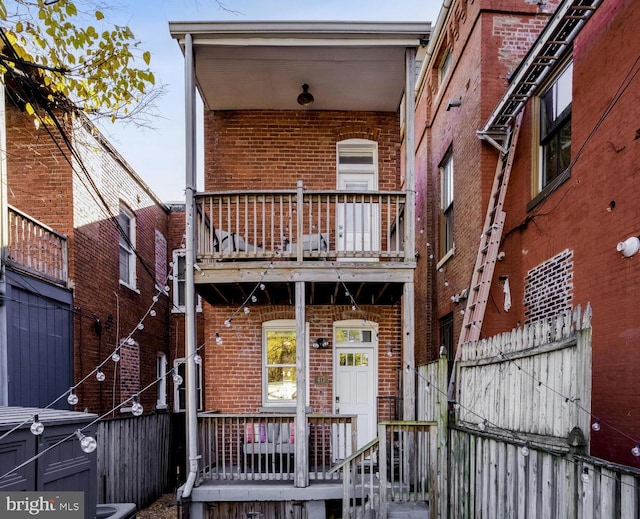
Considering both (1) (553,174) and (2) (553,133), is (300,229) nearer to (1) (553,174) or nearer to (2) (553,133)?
(1) (553,174)

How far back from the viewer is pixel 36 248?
7449 millimetres

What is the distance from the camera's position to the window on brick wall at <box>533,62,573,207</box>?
20.0 feet

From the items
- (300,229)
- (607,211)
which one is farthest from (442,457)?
(300,229)

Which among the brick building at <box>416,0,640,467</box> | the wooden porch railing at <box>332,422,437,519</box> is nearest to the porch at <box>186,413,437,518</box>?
the wooden porch railing at <box>332,422,437,519</box>

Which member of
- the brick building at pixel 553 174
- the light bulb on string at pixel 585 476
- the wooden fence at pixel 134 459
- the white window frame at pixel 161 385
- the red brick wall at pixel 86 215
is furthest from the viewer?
the white window frame at pixel 161 385

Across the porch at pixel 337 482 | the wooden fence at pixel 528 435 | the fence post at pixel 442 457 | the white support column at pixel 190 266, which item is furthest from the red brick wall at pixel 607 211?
the white support column at pixel 190 266

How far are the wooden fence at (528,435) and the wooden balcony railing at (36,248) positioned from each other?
5.98 m

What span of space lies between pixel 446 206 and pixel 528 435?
6.79m

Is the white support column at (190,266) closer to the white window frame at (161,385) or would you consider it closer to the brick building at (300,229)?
the brick building at (300,229)

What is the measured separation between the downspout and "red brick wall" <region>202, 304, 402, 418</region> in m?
1.86

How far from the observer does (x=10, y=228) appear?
679 cm

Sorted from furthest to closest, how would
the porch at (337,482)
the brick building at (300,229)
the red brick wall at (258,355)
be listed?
1. the red brick wall at (258,355)
2. the brick building at (300,229)
3. the porch at (337,482)

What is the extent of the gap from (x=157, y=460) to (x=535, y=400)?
24.4ft

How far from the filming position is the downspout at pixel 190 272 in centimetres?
657
